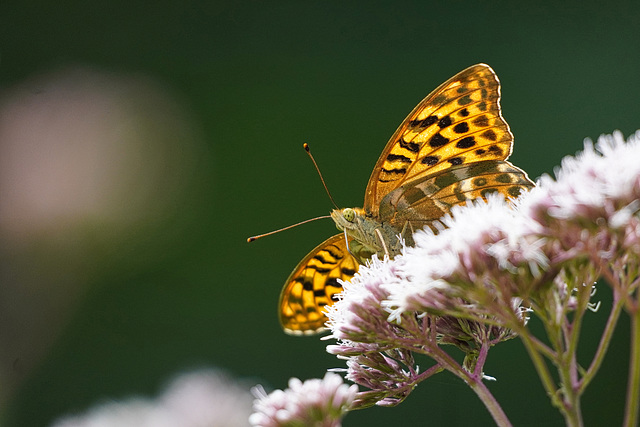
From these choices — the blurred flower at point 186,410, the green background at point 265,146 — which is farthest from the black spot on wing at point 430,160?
the green background at point 265,146

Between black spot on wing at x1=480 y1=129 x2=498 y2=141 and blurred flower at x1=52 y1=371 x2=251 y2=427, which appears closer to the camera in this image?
black spot on wing at x1=480 y1=129 x2=498 y2=141

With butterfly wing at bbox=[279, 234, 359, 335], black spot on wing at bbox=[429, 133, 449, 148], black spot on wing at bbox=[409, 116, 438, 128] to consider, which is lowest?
butterfly wing at bbox=[279, 234, 359, 335]

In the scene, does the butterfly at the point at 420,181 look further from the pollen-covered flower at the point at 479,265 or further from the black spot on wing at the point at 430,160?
the pollen-covered flower at the point at 479,265

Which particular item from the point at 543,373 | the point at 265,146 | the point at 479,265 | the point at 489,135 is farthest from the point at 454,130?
the point at 265,146

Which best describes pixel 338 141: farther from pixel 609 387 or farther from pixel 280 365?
pixel 609 387

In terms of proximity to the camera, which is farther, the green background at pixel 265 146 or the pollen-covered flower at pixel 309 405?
the green background at pixel 265 146

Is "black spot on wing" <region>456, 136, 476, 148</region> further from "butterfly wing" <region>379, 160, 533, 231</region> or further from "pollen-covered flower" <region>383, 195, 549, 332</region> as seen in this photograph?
"pollen-covered flower" <region>383, 195, 549, 332</region>

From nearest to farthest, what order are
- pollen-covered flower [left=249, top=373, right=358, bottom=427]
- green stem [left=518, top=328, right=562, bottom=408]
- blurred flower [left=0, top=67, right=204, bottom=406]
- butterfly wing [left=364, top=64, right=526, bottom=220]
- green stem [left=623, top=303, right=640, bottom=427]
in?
green stem [left=623, top=303, right=640, bottom=427] < green stem [left=518, top=328, right=562, bottom=408] < pollen-covered flower [left=249, top=373, right=358, bottom=427] < butterfly wing [left=364, top=64, right=526, bottom=220] < blurred flower [left=0, top=67, right=204, bottom=406]

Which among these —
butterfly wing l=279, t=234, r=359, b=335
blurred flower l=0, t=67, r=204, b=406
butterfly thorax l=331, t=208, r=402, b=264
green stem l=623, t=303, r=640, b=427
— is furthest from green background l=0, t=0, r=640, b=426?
green stem l=623, t=303, r=640, b=427
